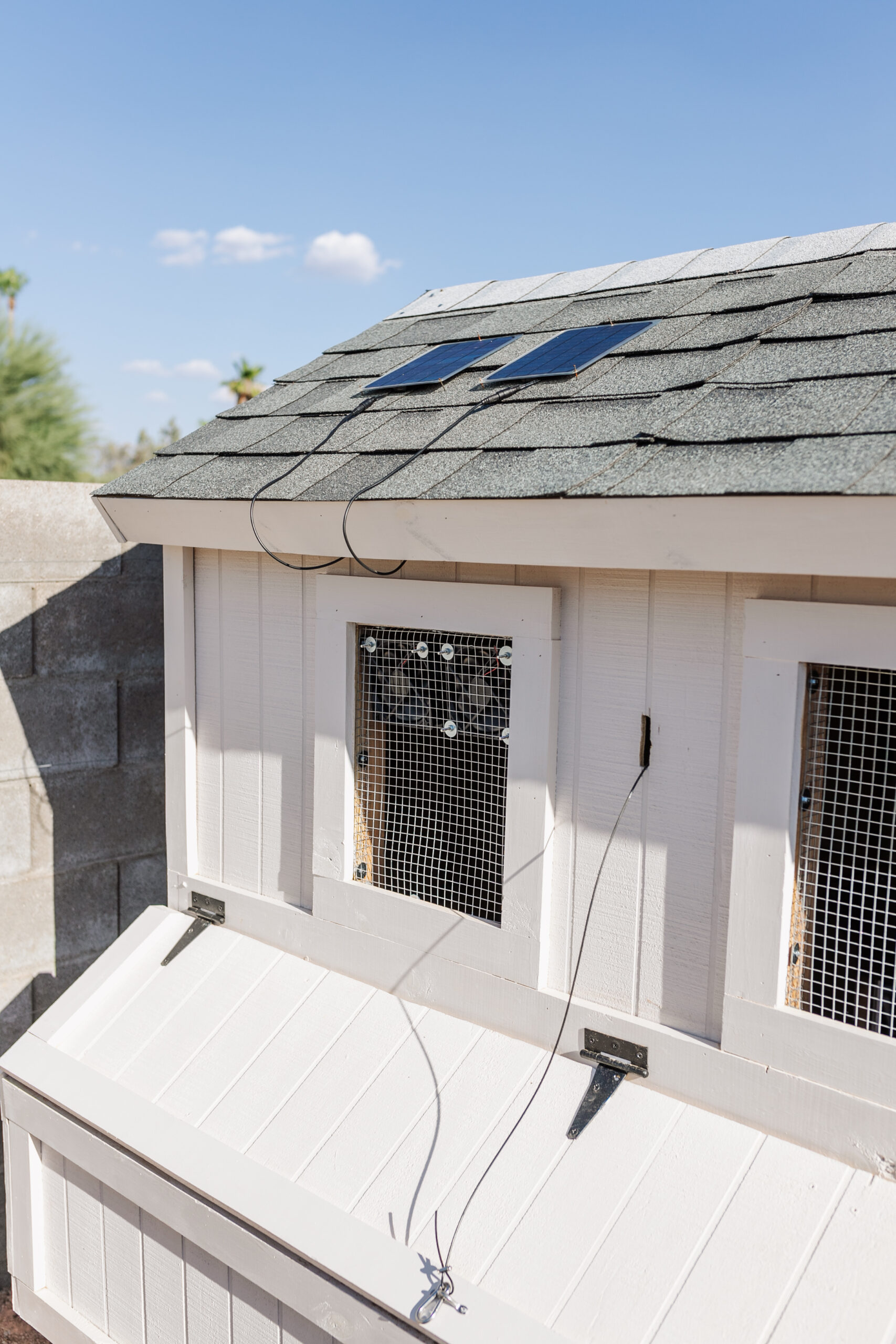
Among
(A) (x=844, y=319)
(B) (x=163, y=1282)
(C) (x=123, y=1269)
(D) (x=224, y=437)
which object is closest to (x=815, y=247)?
(A) (x=844, y=319)

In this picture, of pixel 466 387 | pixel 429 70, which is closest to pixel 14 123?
pixel 429 70

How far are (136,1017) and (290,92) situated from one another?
18.7m

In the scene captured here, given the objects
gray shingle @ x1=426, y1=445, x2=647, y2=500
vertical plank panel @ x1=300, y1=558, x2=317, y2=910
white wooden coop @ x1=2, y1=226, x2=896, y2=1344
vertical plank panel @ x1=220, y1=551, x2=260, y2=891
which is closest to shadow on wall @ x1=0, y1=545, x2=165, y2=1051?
white wooden coop @ x1=2, y1=226, x2=896, y2=1344

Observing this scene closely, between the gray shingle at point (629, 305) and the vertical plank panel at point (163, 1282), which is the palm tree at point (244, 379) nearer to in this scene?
the gray shingle at point (629, 305)

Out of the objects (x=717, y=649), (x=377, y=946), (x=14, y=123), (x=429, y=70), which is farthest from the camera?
(x=14, y=123)

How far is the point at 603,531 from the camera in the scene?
2004 mm

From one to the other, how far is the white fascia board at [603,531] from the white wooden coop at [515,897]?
0.03ft

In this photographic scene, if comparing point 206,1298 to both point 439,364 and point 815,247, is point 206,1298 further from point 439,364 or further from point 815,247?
point 815,247

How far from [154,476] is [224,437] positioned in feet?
0.94

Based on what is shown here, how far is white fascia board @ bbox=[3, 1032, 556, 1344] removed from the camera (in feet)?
6.02

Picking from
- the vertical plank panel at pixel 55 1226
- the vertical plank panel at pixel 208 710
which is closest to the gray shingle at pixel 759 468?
the vertical plank panel at pixel 208 710

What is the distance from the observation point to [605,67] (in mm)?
9805

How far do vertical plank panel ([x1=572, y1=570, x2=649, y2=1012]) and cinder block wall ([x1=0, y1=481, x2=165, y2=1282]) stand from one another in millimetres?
2512

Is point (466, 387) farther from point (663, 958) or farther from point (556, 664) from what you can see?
point (663, 958)
